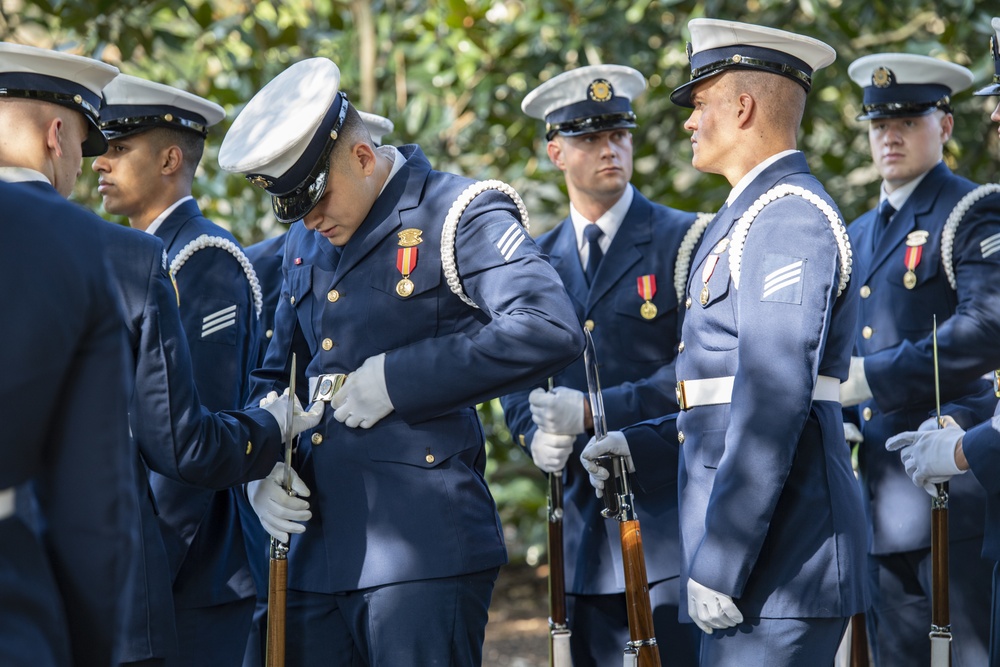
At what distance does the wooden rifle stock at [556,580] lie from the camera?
3740 mm

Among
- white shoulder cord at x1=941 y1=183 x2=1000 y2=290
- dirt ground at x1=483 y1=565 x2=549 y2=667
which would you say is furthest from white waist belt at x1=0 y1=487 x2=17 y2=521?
dirt ground at x1=483 y1=565 x2=549 y2=667

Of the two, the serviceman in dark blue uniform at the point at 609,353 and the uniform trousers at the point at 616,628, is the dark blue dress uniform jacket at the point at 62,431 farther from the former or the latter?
the uniform trousers at the point at 616,628

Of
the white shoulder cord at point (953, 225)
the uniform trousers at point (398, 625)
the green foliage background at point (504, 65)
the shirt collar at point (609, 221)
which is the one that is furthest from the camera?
the green foliage background at point (504, 65)

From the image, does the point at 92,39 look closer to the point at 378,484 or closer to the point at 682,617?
the point at 378,484

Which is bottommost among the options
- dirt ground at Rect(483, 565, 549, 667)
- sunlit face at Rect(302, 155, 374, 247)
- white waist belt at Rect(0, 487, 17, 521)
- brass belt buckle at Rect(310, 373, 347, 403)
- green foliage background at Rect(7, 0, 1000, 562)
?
dirt ground at Rect(483, 565, 549, 667)

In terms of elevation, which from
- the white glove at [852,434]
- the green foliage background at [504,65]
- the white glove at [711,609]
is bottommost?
the white glove at [711,609]

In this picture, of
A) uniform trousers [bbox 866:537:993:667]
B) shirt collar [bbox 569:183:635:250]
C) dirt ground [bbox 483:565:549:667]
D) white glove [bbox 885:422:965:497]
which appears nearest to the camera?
white glove [bbox 885:422:965:497]

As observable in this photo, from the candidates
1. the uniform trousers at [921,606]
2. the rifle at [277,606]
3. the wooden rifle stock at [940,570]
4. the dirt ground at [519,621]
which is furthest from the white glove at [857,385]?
the dirt ground at [519,621]

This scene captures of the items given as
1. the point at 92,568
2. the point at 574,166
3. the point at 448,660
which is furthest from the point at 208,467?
the point at 574,166

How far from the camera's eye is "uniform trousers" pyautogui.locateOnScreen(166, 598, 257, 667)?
3.30 m

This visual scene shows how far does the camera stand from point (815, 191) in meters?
2.76

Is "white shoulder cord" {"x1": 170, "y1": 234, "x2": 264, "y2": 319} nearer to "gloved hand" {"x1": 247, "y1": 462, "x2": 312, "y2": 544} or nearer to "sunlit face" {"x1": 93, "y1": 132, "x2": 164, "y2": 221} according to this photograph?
"sunlit face" {"x1": 93, "y1": 132, "x2": 164, "y2": 221}

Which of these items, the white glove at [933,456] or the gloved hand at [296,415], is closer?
the gloved hand at [296,415]

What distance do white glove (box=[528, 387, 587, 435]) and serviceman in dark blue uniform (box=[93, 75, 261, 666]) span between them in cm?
88
